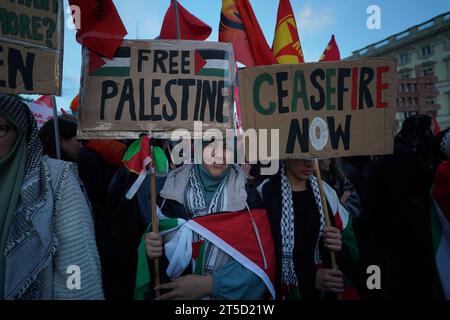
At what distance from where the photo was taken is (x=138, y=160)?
1.95 meters

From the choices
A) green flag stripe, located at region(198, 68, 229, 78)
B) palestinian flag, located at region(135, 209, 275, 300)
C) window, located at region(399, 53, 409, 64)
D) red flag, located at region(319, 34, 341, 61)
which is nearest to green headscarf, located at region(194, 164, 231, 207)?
palestinian flag, located at region(135, 209, 275, 300)

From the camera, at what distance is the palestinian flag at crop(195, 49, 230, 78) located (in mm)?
2170

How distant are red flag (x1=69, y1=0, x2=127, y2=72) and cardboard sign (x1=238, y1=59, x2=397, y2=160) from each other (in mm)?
888

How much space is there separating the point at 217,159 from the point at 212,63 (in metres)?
0.69

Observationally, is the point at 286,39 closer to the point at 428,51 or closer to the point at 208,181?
the point at 208,181

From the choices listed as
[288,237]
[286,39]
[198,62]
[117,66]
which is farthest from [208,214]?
[286,39]

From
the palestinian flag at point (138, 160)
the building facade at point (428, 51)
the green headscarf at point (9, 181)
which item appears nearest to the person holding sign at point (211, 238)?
the palestinian flag at point (138, 160)

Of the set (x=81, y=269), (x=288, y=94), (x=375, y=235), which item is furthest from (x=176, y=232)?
(x=375, y=235)

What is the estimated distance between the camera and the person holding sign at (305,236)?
2.00 metres

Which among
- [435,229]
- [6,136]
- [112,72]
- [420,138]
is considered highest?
[112,72]

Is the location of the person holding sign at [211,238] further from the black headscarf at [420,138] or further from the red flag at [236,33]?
the black headscarf at [420,138]

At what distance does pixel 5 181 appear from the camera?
153cm

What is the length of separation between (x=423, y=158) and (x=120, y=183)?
2957mm
